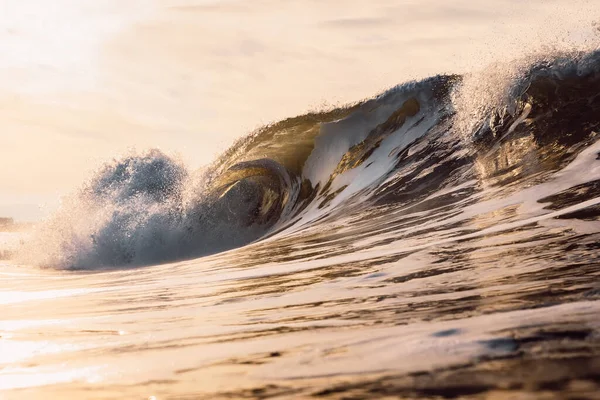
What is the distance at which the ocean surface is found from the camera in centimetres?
203

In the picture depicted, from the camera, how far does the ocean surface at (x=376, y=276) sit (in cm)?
203

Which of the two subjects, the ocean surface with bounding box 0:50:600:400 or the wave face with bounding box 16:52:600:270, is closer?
the ocean surface with bounding box 0:50:600:400

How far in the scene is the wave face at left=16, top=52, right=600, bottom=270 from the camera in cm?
800

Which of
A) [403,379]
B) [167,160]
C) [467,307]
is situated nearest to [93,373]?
[403,379]

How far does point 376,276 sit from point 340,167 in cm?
779

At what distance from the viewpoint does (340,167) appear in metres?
11.6

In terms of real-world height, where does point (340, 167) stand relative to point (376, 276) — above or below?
above

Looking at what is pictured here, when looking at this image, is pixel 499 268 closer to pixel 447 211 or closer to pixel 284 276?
pixel 284 276

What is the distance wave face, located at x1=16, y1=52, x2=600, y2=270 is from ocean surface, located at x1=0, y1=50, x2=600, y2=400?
0.04 metres

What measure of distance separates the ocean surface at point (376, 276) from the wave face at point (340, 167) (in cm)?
4

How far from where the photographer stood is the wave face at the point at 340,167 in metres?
8.00

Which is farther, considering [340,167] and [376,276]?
[340,167]

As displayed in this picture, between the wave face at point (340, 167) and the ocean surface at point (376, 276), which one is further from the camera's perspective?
the wave face at point (340, 167)

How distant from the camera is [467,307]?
8.61 feet
